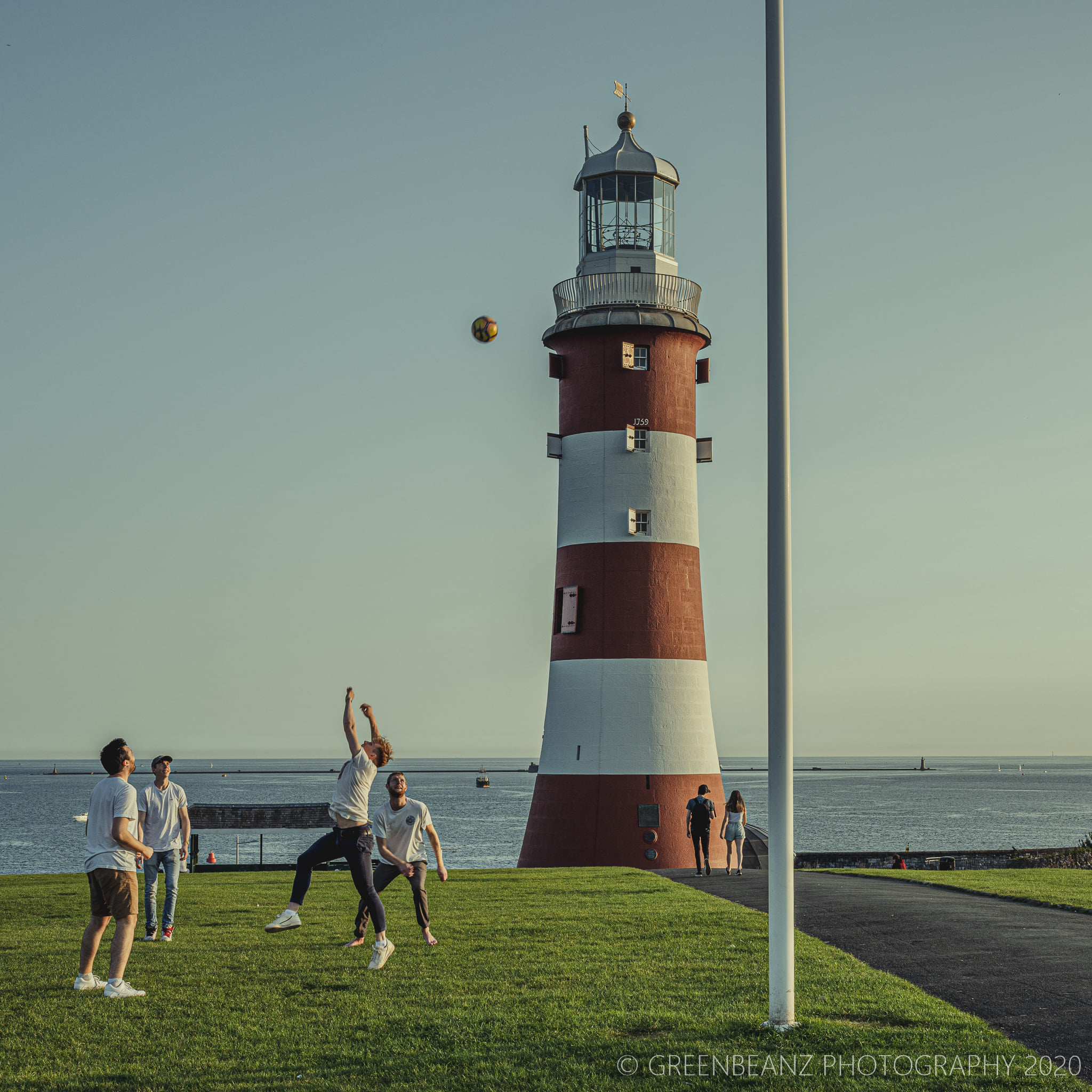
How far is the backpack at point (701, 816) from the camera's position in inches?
860

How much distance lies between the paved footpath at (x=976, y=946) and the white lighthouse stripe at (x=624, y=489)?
1005 cm

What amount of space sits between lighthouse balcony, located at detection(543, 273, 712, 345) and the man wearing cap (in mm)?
17424

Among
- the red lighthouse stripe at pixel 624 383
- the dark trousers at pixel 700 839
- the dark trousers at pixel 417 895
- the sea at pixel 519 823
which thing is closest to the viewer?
the dark trousers at pixel 417 895

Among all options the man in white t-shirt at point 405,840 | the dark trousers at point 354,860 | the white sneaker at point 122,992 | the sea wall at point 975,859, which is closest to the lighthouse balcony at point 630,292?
the sea wall at point 975,859

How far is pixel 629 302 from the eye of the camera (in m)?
27.9

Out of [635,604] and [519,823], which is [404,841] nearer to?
[635,604]

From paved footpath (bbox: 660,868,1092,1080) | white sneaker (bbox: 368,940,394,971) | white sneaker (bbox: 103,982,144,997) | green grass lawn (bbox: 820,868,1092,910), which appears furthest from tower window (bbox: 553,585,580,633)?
white sneaker (bbox: 103,982,144,997)

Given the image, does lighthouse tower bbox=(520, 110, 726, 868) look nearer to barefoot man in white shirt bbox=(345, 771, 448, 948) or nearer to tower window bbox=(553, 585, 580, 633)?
tower window bbox=(553, 585, 580, 633)

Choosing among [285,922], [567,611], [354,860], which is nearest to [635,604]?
[567,611]

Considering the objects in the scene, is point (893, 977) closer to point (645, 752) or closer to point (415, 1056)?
point (415, 1056)

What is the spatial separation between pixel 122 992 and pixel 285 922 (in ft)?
8.57

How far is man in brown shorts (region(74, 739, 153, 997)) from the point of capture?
982 centimetres

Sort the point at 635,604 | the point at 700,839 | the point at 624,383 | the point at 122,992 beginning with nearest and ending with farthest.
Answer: the point at 122,992 → the point at 700,839 → the point at 635,604 → the point at 624,383

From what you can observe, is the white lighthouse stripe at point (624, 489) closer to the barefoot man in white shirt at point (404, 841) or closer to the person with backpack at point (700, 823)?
the person with backpack at point (700, 823)
